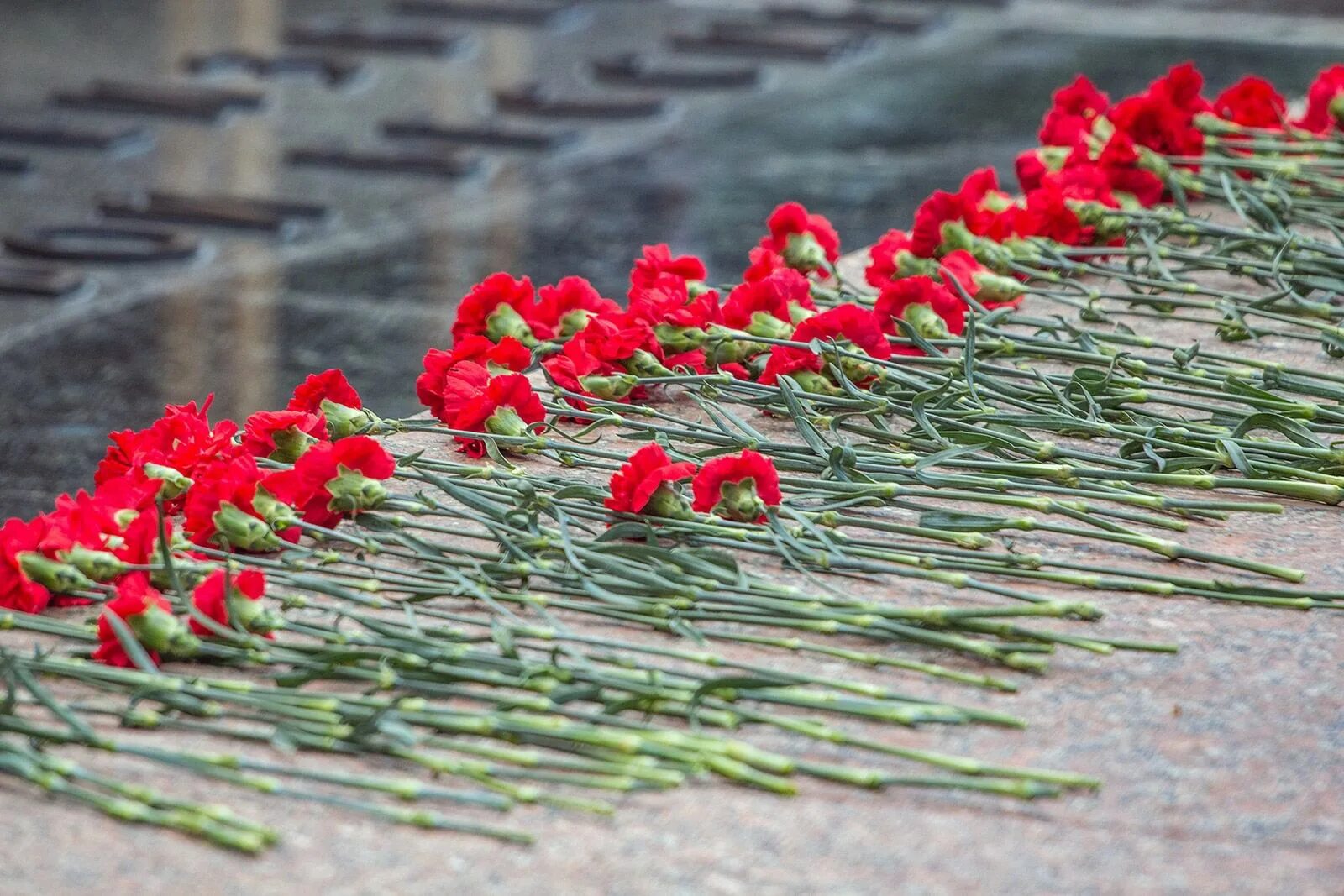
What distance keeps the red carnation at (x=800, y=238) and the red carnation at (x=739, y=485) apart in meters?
0.72

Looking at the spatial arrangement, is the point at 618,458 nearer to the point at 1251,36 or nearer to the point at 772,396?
the point at 772,396

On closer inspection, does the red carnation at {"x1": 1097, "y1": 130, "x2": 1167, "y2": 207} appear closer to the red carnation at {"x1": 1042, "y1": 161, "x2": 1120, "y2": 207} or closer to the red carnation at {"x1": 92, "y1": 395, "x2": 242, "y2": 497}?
the red carnation at {"x1": 1042, "y1": 161, "x2": 1120, "y2": 207}

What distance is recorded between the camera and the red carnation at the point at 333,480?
58.5 inches

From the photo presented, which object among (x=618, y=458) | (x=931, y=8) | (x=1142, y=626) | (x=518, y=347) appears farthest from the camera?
(x=931, y=8)

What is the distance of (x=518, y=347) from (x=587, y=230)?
8.95 ft

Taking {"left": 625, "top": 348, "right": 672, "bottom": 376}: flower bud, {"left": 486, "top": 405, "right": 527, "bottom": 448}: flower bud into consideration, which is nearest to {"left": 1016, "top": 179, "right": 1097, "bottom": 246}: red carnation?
{"left": 625, "top": 348, "right": 672, "bottom": 376}: flower bud

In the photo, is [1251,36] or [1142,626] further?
[1251,36]

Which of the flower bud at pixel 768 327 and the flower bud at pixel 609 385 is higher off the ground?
the flower bud at pixel 768 327

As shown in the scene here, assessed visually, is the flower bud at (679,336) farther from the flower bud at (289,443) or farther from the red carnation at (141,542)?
the red carnation at (141,542)

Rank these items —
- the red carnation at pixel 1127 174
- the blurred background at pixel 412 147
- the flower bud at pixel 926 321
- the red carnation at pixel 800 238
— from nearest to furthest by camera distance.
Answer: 1. the flower bud at pixel 926 321
2. the red carnation at pixel 800 238
3. the red carnation at pixel 1127 174
4. the blurred background at pixel 412 147

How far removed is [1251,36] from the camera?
671 centimetres

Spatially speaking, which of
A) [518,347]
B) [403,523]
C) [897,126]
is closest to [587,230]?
[897,126]

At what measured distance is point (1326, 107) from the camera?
9.40 feet

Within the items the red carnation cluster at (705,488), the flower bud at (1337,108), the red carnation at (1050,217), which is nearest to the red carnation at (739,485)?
the red carnation cluster at (705,488)
